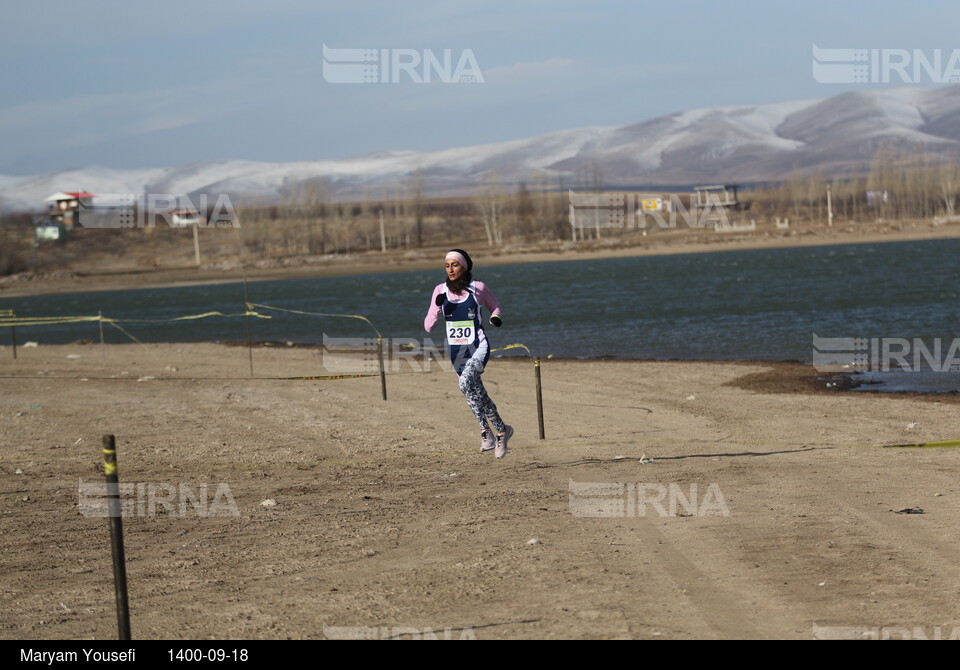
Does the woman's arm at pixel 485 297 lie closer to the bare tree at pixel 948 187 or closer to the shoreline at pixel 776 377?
the shoreline at pixel 776 377

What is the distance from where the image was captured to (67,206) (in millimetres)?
157750

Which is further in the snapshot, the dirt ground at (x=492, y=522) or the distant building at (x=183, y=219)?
the distant building at (x=183, y=219)

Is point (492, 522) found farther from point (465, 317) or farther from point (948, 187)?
point (948, 187)

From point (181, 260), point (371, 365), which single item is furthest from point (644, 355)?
point (181, 260)

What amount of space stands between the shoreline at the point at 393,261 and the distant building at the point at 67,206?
29705mm

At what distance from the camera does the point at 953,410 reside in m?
19.0

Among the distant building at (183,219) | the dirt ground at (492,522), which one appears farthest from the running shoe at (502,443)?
the distant building at (183,219)

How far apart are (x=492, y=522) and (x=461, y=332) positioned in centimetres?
273

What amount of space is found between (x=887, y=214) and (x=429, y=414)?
157m

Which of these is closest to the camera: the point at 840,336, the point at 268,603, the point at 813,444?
the point at 268,603

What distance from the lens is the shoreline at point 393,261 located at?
11394cm

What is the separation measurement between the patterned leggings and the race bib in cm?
24

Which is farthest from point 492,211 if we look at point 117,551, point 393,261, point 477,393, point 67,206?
point 117,551

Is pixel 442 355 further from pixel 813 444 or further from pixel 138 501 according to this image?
pixel 138 501
